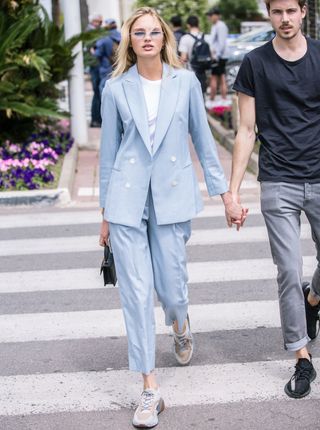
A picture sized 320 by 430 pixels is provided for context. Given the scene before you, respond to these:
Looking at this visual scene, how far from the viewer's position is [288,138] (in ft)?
16.1

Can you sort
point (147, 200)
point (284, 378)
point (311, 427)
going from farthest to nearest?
point (284, 378), point (147, 200), point (311, 427)

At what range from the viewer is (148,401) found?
15.4ft

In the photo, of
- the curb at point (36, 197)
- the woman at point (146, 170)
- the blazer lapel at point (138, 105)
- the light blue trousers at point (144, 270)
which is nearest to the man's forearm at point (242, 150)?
the woman at point (146, 170)

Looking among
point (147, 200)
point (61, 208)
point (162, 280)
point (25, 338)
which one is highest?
point (147, 200)

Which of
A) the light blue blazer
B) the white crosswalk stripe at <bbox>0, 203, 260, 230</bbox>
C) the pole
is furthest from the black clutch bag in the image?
the pole

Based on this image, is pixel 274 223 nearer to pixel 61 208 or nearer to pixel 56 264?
pixel 56 264

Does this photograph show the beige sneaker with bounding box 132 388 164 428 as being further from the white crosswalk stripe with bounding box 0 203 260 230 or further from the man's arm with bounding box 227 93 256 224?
the white crosswalk stripe with bounding box 0 203 260 230

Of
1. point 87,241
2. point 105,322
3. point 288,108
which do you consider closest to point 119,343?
point 105,322

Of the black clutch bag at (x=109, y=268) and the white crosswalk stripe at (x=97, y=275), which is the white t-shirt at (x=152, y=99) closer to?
the black clutch bag at (x=109, y=268)

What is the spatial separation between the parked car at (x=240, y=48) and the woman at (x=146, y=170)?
14665 mm

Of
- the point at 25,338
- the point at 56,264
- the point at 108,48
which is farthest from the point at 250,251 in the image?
the point at 108,48

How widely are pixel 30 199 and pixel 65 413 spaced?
6352 mm

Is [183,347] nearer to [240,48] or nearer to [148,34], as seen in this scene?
[148,34]

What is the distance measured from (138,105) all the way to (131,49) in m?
0.30
